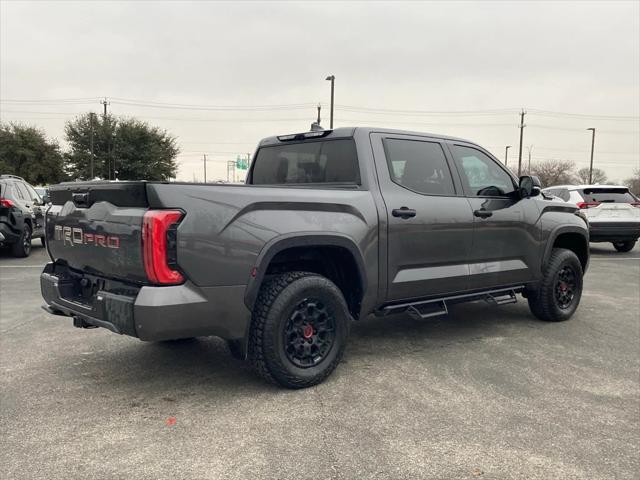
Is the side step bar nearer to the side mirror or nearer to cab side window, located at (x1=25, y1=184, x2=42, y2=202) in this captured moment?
the side mirror

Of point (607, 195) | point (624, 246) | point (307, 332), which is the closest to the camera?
point (307, 332)

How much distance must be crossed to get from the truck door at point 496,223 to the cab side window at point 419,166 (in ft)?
0.70

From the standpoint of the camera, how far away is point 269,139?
5.15 meters

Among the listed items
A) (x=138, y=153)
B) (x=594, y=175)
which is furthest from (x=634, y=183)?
(x=138, y=153)

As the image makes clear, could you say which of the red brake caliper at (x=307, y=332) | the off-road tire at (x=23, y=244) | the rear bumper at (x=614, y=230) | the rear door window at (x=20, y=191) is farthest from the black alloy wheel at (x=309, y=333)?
the rear bumper at (x=614, y=230)

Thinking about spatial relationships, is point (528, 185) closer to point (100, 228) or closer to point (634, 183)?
point (100, 228)

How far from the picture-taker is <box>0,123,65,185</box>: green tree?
46.2 m

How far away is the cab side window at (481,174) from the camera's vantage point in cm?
491

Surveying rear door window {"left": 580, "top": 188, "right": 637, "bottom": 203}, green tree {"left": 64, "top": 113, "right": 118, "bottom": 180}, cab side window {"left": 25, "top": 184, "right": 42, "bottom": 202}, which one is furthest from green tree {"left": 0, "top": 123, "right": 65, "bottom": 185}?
rear door window {"left": 580, "top": 188, "right": 637, "bottom": 203}

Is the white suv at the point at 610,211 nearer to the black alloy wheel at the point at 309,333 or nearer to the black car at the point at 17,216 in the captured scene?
the black alloy wheel at the point at 309,333

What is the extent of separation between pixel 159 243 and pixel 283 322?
978 mm

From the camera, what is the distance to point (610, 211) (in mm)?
12273

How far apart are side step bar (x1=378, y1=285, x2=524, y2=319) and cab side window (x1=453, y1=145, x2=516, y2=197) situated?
922 millimetres

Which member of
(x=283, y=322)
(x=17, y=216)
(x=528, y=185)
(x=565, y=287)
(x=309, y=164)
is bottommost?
(x=565, y=287)
